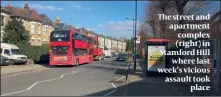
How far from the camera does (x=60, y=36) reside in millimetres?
26297

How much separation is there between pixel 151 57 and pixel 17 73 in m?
6.94

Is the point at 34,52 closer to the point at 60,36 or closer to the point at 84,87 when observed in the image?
the point at 60,36

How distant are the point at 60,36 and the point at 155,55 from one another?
1155cm

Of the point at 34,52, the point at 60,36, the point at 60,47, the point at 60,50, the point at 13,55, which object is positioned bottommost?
the point at 13,55

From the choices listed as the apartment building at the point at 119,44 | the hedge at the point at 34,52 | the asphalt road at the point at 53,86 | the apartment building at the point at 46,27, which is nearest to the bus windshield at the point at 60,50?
the apartment building at the point at 46,27

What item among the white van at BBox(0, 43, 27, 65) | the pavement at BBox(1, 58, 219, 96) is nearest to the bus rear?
the white van at BBox(0, 43, 27, 65)

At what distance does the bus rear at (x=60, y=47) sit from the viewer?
25828 millimetres

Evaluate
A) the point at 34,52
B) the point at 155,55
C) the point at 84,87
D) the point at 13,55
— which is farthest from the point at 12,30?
the point at 34,52

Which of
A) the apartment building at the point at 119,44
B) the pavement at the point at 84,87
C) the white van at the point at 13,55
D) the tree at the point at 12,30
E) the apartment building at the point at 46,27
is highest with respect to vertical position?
the apartment building at the point at 119,44

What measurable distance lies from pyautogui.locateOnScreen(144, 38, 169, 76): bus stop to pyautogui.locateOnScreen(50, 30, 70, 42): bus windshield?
409 inches

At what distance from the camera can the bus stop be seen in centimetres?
1607

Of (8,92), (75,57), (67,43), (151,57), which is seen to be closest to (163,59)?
(151,57)

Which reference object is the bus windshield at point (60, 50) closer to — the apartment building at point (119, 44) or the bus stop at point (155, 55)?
the bus stop at point (155, 55)

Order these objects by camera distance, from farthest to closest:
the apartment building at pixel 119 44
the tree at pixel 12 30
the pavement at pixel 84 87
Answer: the apartment building at pixel 119 44 → the tree at pixel 12 30 → the pavement at pixel 84 87
